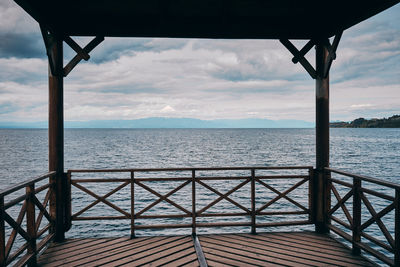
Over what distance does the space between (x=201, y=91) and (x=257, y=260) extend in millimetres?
125633

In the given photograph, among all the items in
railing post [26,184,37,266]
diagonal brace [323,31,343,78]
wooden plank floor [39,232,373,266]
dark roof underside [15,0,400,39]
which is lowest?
wooden plank floor [39,232,373,266]

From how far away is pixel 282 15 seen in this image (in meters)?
4.02

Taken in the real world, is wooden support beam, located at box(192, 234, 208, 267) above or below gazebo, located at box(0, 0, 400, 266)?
below

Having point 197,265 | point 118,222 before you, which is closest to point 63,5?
point 197,265

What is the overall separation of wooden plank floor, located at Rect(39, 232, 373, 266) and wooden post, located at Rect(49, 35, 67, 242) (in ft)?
1.52

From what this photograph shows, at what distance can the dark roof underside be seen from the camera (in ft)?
11.7

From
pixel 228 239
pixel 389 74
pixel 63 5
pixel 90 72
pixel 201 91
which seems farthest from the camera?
pixel 201 91

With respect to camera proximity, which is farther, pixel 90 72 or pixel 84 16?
pixel 90 72

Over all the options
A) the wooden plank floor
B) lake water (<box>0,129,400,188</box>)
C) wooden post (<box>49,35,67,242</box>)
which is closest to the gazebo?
wooden post (<box>49,35,67,242</box>)

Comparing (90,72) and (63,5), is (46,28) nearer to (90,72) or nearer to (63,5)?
(63,5)

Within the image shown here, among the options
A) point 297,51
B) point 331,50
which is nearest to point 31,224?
point 297,51

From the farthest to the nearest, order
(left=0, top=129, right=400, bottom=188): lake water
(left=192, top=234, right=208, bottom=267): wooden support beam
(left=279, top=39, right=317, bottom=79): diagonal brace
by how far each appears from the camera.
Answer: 1. (left=0, top=129, right=400, bottom=188): lake water
2. (left=279, top=39, right=317, bottom=79): diagonal brace
3. (left=192, top=234, right=208, bottom=267): wooden support beam

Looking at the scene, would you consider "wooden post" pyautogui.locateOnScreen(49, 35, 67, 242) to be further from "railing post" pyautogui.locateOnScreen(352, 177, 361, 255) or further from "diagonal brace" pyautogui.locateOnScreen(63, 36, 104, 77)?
"railing post" pyautogui.locateOnScreen(352, 177, 361, 255)

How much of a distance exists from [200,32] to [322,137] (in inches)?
113
